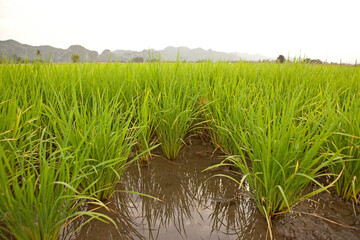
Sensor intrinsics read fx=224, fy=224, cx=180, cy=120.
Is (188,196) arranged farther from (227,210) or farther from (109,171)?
(109,171)

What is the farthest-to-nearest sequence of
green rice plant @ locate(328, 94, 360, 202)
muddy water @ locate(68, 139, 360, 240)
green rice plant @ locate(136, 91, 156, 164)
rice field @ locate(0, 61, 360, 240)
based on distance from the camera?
green rice plant @ locate(136, 91, 156, 164) < green rice plant @ locate(328, 94, 360, 202) < muddy water @ locate(68, 139, 360, 240) < rice field @ locate(0, 61, 360, 240)

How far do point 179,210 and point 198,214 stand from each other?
0.38 feet

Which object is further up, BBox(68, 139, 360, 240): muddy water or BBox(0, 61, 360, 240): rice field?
BBox(0, 61, 360, 240): rice field

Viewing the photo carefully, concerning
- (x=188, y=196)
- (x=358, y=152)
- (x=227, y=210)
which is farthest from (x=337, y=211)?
(x=188, y=196)

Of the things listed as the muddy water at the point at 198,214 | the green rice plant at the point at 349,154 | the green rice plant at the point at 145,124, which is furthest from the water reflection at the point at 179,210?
the green rice plant at the point at 349,154

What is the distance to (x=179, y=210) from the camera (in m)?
1.35

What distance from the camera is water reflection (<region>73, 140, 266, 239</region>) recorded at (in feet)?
3.86

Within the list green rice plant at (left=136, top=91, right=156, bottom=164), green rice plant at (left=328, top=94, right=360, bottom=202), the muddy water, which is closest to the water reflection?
the muddy water

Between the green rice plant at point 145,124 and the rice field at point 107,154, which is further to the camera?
the green rice plant at point 145,124

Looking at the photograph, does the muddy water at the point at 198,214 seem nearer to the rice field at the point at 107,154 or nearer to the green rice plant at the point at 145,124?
the rice field at the point at 107,154

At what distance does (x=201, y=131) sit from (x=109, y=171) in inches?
48.1

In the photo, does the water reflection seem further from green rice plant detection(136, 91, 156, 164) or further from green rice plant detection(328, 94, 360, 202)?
green rice plant detection(328, 94, 360, 202)

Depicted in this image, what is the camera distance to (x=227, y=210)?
135 centimetres

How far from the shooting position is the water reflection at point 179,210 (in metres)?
1.18
